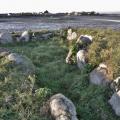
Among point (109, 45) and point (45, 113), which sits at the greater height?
point (109, 45)

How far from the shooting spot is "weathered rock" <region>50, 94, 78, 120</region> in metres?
16.2

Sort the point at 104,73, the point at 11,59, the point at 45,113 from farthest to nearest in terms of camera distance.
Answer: the point at 11,59 → the point at 104,73 → the point at 45,113

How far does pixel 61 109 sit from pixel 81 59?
18.9 feet

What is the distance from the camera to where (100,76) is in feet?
64.1

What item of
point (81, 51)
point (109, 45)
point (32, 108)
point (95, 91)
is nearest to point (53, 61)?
point (81, 51)

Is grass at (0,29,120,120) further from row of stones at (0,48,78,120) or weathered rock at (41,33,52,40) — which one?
weathered rock at (41,33,52,40)

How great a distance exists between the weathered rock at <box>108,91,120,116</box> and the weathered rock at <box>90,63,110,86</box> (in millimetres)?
1349

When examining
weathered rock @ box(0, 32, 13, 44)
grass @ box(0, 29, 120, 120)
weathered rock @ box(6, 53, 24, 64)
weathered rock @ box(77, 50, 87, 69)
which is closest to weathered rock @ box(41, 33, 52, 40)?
weathered rock @ box(0, 32, 13, 44)

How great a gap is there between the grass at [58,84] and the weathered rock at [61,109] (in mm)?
394

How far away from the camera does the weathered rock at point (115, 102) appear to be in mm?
17250

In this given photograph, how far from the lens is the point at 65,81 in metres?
20.7

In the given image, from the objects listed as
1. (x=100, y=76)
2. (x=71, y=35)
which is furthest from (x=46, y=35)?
(x=100, y=76)

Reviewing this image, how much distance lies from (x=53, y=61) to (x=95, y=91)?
5.58 m

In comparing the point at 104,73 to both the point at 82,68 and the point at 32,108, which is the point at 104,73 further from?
the point at 32,108
